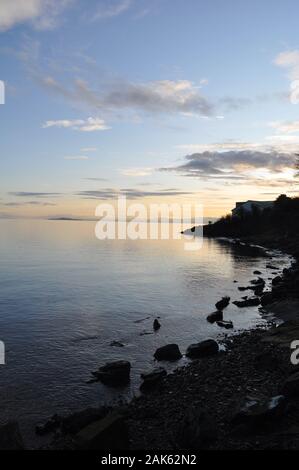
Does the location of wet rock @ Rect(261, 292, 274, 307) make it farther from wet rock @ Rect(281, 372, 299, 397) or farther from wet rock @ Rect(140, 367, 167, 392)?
wet rock @ Rect(281, 372, 299, 397)

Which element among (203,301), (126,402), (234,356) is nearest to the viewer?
(126,402)

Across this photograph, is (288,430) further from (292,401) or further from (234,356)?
(234,356)

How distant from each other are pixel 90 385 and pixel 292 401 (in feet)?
35.5

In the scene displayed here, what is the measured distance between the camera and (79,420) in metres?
15.8

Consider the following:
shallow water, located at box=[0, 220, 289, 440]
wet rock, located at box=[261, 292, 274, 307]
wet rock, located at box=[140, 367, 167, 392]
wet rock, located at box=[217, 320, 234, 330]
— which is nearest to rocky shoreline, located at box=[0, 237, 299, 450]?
wet rock, located at box=[140, 367, 167, 392]

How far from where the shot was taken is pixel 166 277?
210ft

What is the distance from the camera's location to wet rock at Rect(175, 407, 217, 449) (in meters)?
13.3

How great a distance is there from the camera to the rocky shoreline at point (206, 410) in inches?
519

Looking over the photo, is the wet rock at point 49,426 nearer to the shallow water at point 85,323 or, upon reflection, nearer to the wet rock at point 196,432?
the shallow water at point 85,323

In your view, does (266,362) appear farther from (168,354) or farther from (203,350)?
(168,354)

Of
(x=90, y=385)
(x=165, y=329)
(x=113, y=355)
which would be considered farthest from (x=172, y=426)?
(x=165, y=329)
